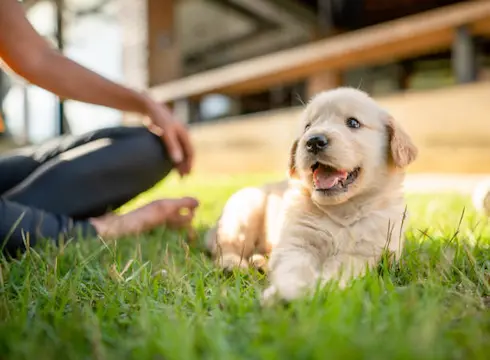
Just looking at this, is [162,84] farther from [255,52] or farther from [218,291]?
[218,291]

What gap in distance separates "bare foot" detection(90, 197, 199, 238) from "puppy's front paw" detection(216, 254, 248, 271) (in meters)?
0.65

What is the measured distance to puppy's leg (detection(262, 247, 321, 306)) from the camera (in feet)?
4.51

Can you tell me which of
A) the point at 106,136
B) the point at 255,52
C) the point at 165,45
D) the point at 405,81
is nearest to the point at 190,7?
the point at 255,52

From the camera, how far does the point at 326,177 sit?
1.92m

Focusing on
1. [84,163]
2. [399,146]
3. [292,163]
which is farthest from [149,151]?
[399,146]

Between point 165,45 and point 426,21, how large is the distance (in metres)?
3.85

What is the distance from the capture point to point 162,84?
7.74 meters

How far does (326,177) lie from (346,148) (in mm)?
119

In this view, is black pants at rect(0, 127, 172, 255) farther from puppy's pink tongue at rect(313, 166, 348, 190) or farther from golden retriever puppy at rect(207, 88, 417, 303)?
puppy's pink tongue at rect(313, 166, 348, 190)

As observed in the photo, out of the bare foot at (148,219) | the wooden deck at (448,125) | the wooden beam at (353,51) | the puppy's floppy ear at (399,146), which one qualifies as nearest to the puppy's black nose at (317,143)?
the puppy's floppy ear at (399,146)

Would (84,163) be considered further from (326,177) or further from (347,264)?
(347,264)

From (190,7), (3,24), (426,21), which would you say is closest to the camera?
(3,24)

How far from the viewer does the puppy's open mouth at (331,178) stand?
74.5 inches

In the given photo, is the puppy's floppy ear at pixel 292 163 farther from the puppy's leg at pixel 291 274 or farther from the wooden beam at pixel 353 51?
the wooden beam at pixel 353 51
